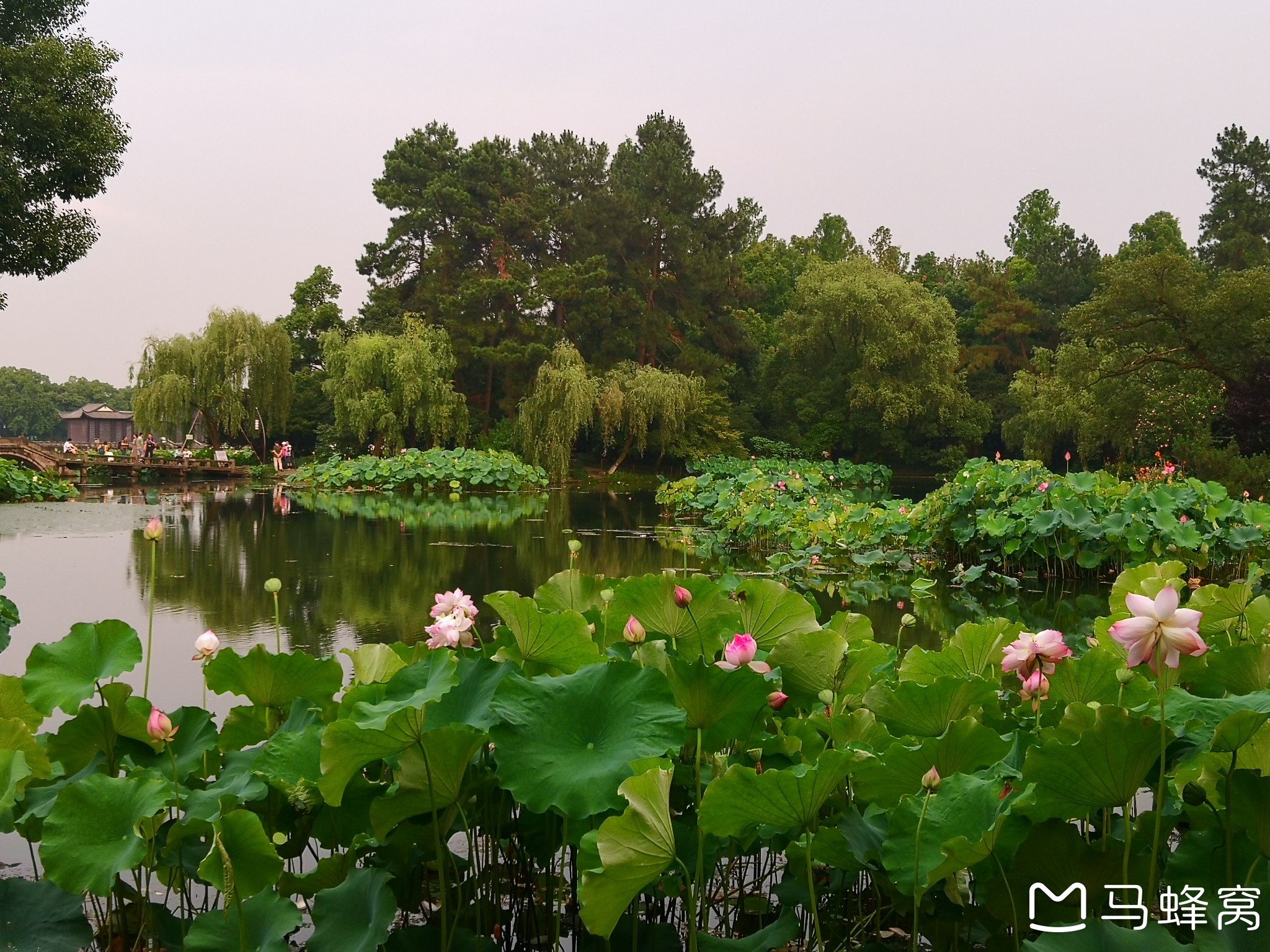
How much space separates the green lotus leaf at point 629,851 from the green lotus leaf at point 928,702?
0.50m

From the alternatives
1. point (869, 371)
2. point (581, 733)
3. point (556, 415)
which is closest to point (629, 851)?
point (581, 733)

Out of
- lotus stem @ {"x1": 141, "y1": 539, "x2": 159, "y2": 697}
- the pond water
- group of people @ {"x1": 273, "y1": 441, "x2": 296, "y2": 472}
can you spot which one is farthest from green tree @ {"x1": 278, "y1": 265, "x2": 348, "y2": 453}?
lotus stem @ {"x1": 141, "y1": 539, "x2": 159, "y2": 697}

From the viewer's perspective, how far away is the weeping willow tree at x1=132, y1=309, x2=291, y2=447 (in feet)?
68.2

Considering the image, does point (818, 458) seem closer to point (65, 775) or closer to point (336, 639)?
Answer: point (336, 639)

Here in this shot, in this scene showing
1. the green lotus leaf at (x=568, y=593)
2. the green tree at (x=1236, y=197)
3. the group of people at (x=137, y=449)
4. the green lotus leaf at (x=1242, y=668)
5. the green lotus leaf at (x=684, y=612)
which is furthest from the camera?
the green tree at (x=1236, y=197)

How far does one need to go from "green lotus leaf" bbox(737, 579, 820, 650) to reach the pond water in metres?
0.47

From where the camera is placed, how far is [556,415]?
20.2 metres

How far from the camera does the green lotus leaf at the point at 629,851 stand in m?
1.07

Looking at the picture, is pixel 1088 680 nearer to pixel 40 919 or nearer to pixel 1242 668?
pixel 1242 668

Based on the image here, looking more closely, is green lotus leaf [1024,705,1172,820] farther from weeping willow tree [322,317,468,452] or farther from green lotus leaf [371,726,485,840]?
weeping willow tree [322,317,468,452]

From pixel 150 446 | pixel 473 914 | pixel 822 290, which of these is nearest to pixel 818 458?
pixel 822 290

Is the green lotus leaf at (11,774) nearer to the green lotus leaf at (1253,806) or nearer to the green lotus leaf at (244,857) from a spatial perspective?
the green lotus leaf at (244,857)

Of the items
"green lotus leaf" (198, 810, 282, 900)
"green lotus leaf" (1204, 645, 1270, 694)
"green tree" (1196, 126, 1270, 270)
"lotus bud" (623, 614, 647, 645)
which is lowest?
"green lotus leaf" (198, 810, 282, 900)

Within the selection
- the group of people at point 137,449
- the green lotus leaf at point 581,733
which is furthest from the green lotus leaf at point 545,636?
the group of people at point 137,449
